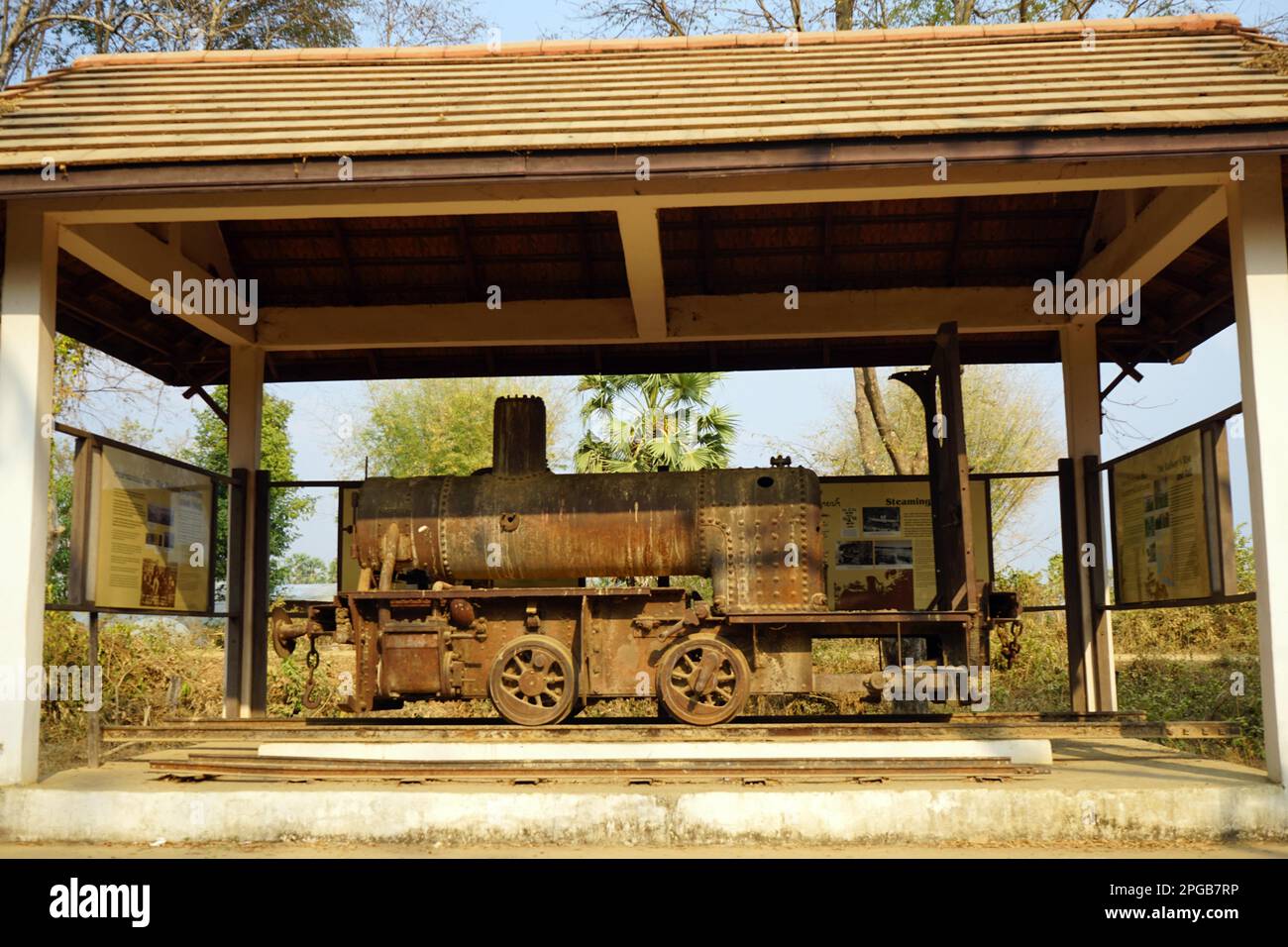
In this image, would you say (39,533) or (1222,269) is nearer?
(39,533)

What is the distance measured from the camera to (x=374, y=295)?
12.8m

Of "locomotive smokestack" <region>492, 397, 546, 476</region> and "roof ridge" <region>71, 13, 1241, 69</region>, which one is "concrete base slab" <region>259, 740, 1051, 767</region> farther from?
"roof ridge" <region>71, 13, 1241, 69</region>

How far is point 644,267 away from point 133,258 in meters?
4.48

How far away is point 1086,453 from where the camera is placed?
12336 millimetres

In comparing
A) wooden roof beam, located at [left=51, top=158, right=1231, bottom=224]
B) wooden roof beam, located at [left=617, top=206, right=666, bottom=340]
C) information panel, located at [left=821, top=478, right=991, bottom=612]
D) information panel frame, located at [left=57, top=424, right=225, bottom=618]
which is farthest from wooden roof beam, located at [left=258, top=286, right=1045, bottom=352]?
wooden roof beam, located at [left=51, top=158, right=1231, bottom=224]

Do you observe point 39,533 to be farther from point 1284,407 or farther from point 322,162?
point 1284,407

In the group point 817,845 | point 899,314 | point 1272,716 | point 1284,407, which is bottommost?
point 817,845

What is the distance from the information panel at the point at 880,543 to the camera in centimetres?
1269

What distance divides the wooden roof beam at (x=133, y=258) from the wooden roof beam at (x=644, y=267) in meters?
4.25

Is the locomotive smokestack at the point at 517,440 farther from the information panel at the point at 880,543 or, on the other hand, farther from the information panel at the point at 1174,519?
the information panel at the point at 1174,519

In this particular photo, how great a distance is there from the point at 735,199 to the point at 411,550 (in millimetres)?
4871

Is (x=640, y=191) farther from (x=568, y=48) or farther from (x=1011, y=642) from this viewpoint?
(x=1011, y=642)

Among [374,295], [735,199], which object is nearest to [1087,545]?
[735,199]

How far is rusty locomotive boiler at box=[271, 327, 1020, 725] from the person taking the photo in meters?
10.5
